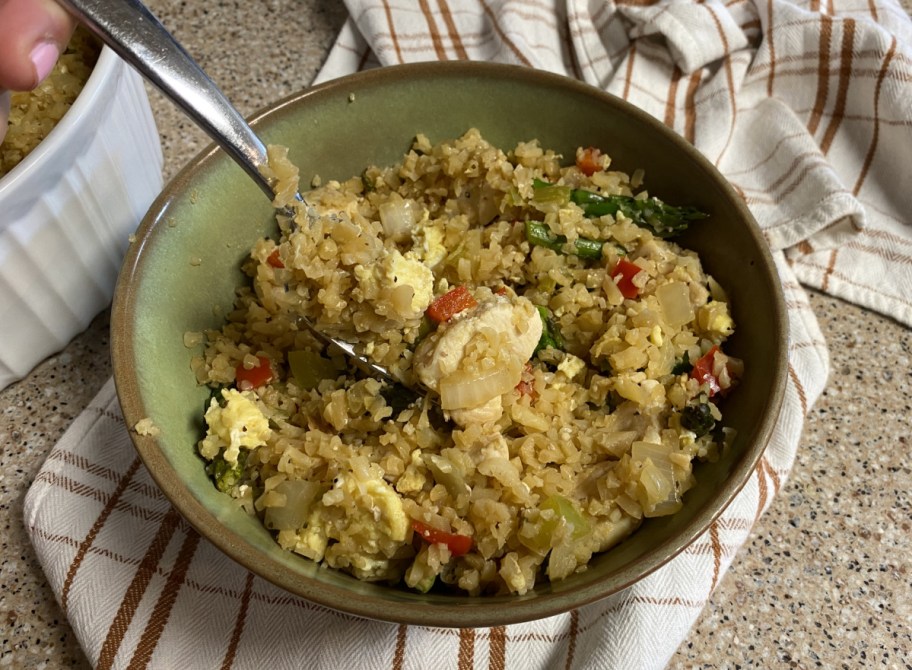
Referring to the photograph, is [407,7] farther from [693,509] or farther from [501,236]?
[693,509]

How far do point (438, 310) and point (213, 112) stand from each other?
76 centimetres

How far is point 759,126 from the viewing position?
304 centimetres

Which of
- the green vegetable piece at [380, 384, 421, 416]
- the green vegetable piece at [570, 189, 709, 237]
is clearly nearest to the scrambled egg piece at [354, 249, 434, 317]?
the green vegetable piece at [380, 384, 421, 416]

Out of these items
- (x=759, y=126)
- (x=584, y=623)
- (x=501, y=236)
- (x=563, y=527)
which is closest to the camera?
(x=563, y=527)

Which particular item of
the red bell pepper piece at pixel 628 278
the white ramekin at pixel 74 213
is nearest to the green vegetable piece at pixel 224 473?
the white ramekin at pixel 74 213

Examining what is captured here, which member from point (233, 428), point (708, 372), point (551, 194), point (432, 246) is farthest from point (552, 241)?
point (233, 428)

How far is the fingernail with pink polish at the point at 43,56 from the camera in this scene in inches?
63.2

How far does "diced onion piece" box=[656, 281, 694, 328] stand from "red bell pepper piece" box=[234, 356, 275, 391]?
45.2 inches

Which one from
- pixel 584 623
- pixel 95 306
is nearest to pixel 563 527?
pixel 584 623

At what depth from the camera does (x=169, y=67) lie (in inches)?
69.7

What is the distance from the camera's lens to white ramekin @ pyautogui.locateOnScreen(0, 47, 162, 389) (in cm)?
198

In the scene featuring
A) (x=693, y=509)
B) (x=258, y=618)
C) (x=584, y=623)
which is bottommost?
(x=584, y=623)

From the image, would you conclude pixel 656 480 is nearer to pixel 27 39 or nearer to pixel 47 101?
pixel 27 39

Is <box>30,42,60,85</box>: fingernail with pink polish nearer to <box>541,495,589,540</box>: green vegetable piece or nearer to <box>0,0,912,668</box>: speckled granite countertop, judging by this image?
<box>0,0,912,668</box>: speckled granite countertop
